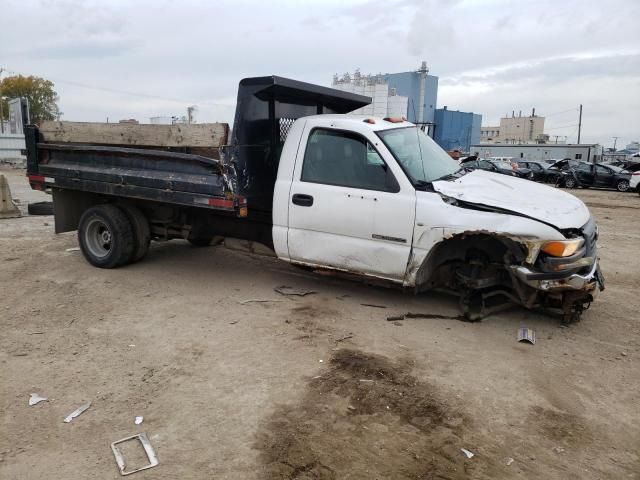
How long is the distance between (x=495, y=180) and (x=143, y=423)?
157 inches

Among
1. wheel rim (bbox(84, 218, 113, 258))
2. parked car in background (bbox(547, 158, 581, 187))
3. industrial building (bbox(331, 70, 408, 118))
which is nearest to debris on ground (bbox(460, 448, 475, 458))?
wheel rim (bbox(84, 218, 113, 258))

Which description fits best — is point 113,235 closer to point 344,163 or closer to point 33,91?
point 344,163

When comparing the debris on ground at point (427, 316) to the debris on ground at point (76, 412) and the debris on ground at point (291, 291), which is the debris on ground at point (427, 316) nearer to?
the debris on ground at point (291, 291)

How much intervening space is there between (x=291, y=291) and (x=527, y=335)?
252 cm

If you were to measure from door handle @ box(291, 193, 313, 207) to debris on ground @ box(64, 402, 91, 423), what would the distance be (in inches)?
104

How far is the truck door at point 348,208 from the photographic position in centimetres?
476

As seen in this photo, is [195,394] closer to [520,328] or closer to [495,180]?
[520,328]

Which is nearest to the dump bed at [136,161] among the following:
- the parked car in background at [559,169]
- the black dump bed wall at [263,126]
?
the black dump bed wall at [263,126]

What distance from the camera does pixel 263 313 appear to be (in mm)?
5105

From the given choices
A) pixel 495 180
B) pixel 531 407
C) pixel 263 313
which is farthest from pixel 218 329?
pixel 495 180

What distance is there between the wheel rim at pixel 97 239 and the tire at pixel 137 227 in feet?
1.19

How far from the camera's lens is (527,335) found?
4.57 m

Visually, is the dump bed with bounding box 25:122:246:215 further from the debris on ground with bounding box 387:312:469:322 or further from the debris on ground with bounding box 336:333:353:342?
the debris on ground with bounding box 387:312:469:322

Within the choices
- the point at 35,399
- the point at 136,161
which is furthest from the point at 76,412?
the point at 136,161
